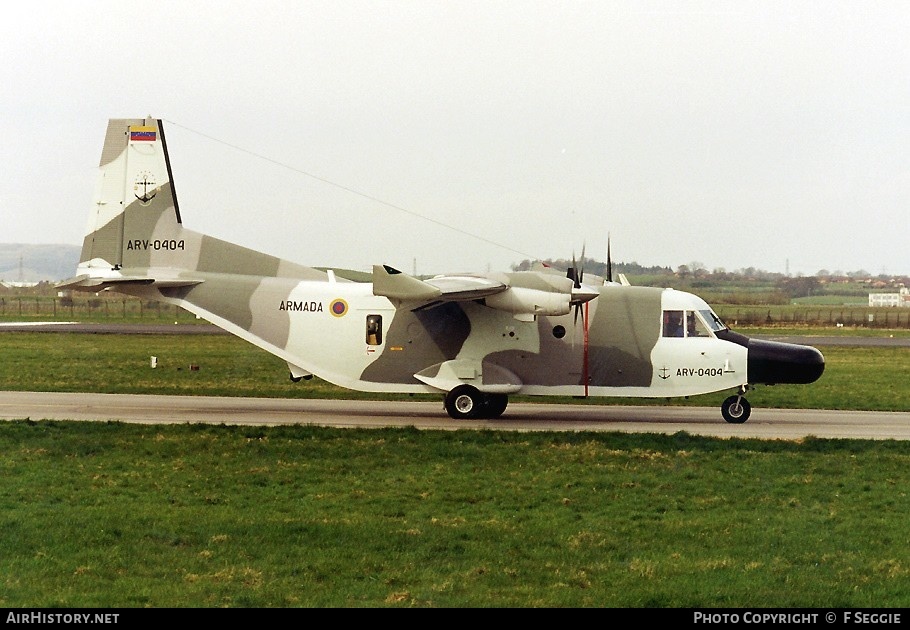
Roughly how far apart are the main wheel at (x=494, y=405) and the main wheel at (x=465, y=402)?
0.77 ft

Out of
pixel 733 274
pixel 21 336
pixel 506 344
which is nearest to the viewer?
pixel 506 344

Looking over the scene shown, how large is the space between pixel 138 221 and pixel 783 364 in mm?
16413

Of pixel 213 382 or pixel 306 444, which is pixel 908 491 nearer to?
pixel 306 444

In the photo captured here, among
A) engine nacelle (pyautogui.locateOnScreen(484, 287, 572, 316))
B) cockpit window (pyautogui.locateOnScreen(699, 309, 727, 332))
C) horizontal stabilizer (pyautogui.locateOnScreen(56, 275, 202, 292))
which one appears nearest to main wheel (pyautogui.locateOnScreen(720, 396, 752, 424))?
cockpit window (pyautogui.locateOnScreen(699, 309, 727, 332))

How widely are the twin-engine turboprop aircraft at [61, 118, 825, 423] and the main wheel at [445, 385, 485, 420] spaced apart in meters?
0.03

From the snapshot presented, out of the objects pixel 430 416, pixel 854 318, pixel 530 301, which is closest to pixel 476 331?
pixel 530 301

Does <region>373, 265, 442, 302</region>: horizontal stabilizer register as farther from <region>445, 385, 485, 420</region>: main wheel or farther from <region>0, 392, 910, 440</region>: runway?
<region>0, 392, 910, 440</region>: runway

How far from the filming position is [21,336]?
49125 mm

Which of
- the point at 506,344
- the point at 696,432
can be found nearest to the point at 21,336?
Result: the point at 506,344

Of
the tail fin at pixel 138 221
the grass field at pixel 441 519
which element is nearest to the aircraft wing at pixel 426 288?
the grass field at pixel 441 519

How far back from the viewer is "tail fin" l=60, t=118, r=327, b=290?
81.6 ft

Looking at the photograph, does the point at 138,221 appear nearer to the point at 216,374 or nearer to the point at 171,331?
the point at 216,374
